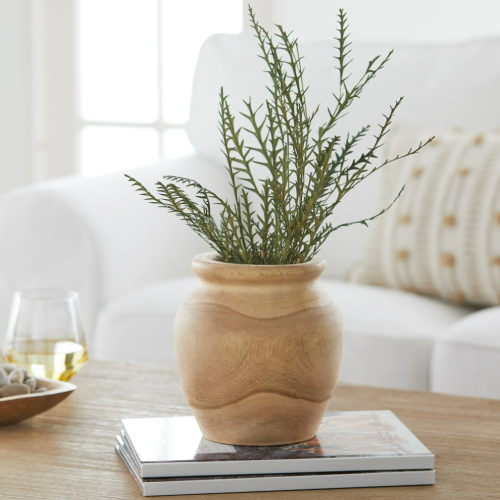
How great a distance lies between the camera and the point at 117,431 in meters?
0.81

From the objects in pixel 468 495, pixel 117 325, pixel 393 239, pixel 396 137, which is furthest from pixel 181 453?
pixel 396 137

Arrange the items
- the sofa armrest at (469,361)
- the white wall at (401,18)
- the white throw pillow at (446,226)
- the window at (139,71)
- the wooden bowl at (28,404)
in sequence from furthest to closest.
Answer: the window at (139,71) → the white wall at (401,18) → the white throw pillow at (446,226) → the sofa armrest at (469,361) → the wooden bowl at (28,404)

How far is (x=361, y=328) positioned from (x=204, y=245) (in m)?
0.64

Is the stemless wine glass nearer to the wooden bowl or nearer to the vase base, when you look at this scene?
the wooden bowl

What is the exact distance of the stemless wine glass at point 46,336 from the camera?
0.93 metres

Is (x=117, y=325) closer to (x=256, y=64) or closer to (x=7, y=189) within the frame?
(x=256, y=64)

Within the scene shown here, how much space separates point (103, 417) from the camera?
0.86 metres

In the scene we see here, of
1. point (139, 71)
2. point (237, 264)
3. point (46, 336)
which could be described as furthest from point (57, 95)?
point (237, 264)

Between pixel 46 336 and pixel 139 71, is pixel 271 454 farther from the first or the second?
pixel 139 71

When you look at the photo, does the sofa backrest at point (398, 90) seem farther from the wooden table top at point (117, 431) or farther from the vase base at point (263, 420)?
the vase base at point (263, 420)

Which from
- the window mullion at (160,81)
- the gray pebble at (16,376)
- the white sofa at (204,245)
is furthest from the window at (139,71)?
the gray pebble at (16,376)

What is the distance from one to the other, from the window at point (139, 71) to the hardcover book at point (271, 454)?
8.04 feet

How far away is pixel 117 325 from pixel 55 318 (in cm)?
69

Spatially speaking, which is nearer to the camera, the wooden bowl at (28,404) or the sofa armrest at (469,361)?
the wooden bowl at (28,404)
